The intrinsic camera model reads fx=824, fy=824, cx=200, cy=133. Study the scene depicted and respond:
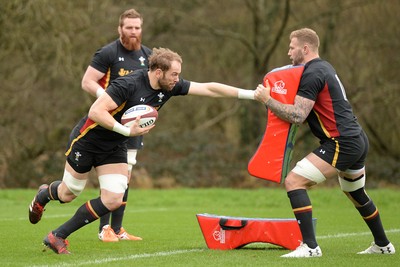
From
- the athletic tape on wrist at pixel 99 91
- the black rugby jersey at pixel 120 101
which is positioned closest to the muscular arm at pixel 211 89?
the black rugby jersey at pixel 120 101

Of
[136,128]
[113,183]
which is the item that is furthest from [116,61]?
[136,128]

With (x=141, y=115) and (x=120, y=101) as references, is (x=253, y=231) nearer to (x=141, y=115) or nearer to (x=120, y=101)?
(x=141, y=115)

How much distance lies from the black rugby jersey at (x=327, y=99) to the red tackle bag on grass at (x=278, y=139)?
0.12 m

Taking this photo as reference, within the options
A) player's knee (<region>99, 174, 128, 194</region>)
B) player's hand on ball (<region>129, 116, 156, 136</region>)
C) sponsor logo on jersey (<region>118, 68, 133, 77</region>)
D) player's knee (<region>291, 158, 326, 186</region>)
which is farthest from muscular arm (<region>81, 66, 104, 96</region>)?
player's knee (<region>291, 158, 326, 186</region>)

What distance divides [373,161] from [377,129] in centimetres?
160

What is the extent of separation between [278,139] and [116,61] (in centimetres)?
265

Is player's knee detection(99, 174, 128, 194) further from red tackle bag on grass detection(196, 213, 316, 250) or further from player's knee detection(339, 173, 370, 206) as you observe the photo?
player's knee detection(339, 173, 370, 206)

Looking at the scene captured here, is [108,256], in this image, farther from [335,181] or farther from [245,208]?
[335,181]

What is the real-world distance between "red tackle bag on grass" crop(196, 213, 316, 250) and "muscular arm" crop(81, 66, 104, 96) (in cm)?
220

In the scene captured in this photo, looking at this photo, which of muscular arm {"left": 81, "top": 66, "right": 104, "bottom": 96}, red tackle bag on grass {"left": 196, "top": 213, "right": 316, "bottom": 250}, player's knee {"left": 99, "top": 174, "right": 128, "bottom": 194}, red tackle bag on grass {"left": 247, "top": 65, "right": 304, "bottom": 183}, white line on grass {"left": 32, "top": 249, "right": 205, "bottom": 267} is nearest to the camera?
white line on grass {"left": 32, "top": 249, "right": 205, "bottom": 267}

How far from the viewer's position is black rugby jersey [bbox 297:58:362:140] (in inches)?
307

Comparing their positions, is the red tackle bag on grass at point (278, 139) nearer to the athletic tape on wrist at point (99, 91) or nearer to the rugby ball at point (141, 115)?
the rugby ball at point (141, 115)

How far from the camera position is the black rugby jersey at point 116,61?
971 cm

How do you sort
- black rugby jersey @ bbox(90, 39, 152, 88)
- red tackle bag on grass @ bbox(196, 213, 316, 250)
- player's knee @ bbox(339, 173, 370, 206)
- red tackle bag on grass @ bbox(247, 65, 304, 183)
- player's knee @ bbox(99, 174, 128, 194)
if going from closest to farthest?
red tackle bag on grass @ bbox(247, 65, 304, 183) → player's knee @ bbox(99, 174, 128, 194) → player's knee @ bbox(339, 173, 370, 206) → red tackle bag on grass @ bbox(196, 213, 316, 250) → black rugby jersey @ bbox(90, 39, 152, 88)
